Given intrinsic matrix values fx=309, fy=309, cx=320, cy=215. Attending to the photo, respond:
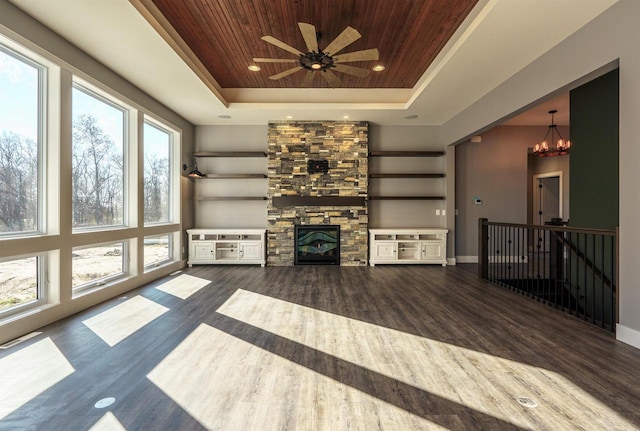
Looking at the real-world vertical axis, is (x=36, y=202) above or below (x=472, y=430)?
above

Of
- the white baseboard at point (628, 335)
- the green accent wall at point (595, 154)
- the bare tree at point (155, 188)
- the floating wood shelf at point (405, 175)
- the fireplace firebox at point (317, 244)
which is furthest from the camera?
the floating wood shelf at point (405, 175)

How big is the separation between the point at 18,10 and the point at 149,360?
3555 millimetres

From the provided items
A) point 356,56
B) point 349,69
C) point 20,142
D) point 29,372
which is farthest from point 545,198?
point 20,142

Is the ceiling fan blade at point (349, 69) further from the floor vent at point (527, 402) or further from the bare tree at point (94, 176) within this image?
the floor vent at point (527, 402)

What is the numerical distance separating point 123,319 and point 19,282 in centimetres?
104

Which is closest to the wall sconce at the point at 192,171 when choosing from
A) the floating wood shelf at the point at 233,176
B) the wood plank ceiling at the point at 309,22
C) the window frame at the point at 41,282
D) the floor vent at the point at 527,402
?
the floating wood shelf at the point at 233,176

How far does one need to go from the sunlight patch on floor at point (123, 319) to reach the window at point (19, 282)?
24.1 inches

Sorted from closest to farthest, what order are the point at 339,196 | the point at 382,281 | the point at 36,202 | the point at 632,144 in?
the point at 632,144 < the point at 36,202 < the point at 382,281 < the point at 339,196

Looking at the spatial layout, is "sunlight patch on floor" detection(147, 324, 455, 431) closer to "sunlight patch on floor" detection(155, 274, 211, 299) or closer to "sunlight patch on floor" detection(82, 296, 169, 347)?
"sunlight patch on floor" detection(82, 296, 169, 347)

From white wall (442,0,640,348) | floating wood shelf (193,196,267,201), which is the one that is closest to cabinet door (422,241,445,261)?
floating wood shelf (193,196,267,201)

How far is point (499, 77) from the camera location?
460 centimetres

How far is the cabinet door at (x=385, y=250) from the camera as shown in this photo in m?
6.72

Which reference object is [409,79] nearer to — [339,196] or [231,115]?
[339,196]

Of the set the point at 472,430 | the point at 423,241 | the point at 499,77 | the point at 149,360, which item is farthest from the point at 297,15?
the point at 423,241
